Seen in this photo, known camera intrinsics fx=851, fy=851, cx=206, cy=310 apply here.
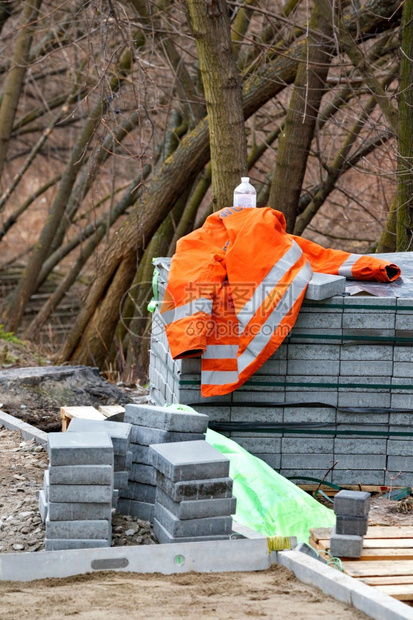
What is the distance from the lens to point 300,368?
20.6 ft

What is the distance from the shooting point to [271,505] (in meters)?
5.49

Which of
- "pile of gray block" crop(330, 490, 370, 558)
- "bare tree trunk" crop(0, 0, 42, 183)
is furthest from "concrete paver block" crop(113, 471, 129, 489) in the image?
"bare tree trunk" crop(0, 0, 42, 183)

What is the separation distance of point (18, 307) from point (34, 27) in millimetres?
5208

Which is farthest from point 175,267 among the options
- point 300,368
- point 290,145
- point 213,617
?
point 290,145

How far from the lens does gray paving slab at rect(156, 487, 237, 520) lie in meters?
4.53

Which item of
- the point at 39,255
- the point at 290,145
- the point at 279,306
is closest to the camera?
the point at 279,306

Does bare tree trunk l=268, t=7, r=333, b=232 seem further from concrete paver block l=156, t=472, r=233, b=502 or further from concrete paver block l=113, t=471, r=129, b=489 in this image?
concrete paver block l=156, t=472, r=233, b=502

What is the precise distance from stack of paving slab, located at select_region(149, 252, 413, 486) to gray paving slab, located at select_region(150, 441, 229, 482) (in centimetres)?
143

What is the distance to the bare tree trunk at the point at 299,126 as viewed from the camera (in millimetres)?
10102

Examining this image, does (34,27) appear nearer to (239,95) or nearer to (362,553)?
(239,95)

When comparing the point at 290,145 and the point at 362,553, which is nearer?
the point at 362,553

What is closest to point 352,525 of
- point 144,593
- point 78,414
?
point 144,593

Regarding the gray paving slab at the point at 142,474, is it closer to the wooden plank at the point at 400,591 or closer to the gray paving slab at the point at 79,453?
the gray paving slab at the point at 79,453

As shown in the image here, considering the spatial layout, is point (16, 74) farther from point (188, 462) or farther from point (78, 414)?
point (188, 462)
